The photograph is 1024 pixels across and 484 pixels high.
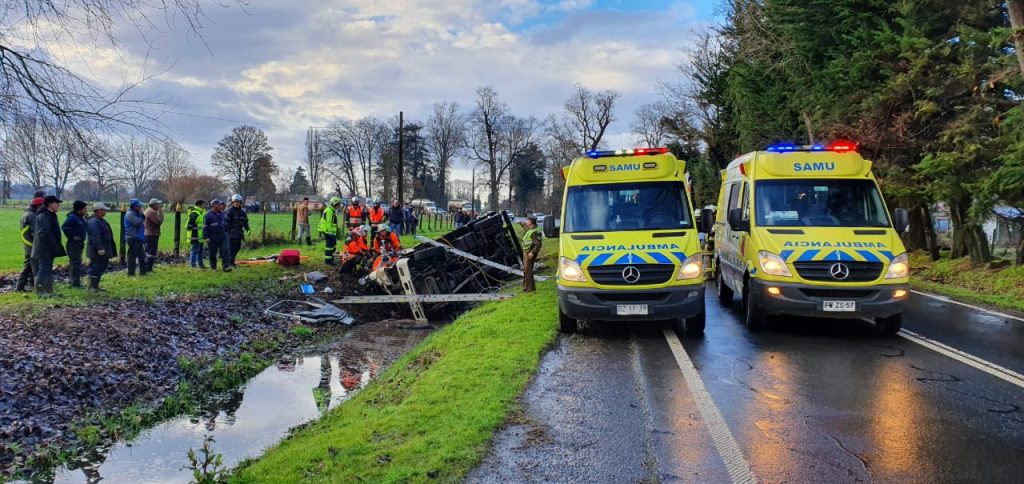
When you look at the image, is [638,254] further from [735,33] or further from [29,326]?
[735,33]

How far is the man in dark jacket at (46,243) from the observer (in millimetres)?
11023

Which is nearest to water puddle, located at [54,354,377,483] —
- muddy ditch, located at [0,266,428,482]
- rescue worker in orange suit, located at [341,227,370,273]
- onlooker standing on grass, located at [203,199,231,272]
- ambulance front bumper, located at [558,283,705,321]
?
muddy ditch, located at [0,266,428,482]

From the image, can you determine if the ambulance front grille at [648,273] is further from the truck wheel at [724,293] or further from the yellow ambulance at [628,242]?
the truck wheel at [724,293]

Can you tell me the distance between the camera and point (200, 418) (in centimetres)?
770

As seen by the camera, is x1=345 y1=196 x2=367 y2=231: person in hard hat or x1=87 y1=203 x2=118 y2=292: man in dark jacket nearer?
x1=87 y1=203 x2=118 y2=292: man in dark jacket

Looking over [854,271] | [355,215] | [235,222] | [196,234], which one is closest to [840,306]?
[854,271]

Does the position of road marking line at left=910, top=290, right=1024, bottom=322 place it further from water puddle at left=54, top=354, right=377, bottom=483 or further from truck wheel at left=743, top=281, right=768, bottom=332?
water puddle at left=54, top=354, right=377, bottom=483

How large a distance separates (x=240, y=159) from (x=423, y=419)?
237 feet

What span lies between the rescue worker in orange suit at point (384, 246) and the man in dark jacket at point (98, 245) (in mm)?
5435

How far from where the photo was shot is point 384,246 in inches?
614

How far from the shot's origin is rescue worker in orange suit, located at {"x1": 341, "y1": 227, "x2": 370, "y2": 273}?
16422 mm

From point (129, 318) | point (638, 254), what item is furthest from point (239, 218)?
point (638, 254)

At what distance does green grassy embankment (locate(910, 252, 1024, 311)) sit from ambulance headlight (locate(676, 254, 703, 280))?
7508 millimetres

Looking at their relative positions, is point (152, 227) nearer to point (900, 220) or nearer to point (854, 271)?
point (854, 271)
